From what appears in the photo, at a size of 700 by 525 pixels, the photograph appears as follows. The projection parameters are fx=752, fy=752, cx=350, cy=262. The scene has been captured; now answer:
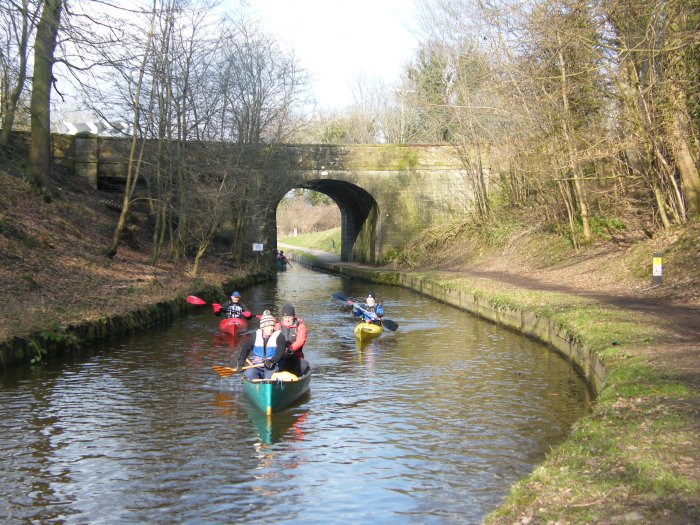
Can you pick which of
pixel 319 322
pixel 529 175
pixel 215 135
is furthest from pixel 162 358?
pixel 529 175

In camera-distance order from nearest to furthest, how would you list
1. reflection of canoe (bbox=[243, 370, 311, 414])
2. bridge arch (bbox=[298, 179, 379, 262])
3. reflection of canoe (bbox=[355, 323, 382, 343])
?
reflection of canoe (bbox=[243, 370, 311, 414]) < reflection of canoe (bbox=[355, 323, 382, 343]) < bridge arch (bbox=[298, 179, 379, 262])

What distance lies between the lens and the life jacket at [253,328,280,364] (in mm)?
11070

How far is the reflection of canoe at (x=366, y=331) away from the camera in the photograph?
16.1m

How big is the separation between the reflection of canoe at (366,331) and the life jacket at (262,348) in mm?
4809

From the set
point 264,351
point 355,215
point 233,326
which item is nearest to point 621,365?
point 264,351

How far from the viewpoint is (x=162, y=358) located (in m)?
13.5

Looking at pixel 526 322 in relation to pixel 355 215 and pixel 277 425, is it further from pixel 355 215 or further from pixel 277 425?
pixel 355 215

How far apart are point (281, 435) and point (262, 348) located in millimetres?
2736

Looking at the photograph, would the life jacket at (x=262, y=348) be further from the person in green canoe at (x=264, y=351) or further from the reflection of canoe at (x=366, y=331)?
the reflection of canoe at (x=366, y=331)

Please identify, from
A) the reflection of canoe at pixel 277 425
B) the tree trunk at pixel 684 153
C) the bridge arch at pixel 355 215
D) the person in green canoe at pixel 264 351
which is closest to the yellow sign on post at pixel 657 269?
the tree trunk at pixel 684 153

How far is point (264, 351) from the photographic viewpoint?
11.2m

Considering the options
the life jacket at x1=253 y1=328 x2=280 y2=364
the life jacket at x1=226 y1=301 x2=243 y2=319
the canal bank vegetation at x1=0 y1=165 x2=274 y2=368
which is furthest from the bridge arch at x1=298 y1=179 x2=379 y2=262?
the life jacket at x1=253 y1=328 x2=280 y2=364

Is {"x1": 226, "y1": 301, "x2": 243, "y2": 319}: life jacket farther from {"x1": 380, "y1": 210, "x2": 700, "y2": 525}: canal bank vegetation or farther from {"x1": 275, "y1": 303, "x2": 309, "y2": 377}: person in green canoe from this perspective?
{"x1": 380, "y1": 210, "x2": 700, "y2": 525}: canal bank vegetation

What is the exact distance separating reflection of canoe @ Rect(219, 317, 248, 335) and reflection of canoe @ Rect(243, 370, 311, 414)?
6.21m
